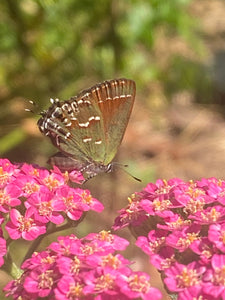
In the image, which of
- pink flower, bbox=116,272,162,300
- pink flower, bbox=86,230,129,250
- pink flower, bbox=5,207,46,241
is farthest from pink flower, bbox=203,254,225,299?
pink flower, bbox=5,207,46,241

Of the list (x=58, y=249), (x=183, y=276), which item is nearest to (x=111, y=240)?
(x=58, y=249)

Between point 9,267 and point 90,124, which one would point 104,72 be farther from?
point 9,267

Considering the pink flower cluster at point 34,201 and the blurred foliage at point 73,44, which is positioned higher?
the pink flower cluster at point 34,201

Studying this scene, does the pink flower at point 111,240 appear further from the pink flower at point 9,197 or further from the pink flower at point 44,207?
the pink flower at point 9,197

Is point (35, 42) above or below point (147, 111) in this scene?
above

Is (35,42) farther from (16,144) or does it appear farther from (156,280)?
(156,280)

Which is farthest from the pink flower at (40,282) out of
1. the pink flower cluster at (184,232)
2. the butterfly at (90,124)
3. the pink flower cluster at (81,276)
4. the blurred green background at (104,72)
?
the blurred green background at (104,72)

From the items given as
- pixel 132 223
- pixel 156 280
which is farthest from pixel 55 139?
pixel 156 280

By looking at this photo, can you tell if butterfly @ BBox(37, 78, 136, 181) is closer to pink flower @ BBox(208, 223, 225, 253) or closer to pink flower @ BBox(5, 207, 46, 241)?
pink flower @ BBox(5, 207, 46, 241)
